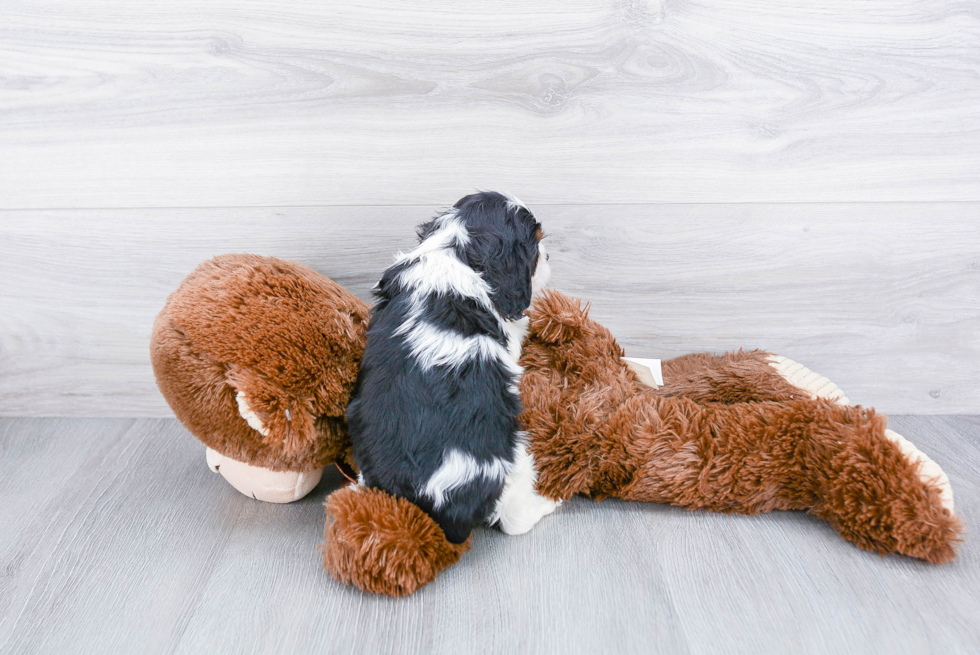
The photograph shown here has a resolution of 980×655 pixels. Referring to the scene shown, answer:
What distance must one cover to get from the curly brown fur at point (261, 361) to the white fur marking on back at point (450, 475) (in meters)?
0.22

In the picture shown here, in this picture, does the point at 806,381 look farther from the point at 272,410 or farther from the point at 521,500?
the point at 272,410

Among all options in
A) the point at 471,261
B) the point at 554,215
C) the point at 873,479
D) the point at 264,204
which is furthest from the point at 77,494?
the point at 873,479

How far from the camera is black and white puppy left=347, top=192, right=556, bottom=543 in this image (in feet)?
2.89

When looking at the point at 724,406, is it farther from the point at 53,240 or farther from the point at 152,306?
the point at 53,240

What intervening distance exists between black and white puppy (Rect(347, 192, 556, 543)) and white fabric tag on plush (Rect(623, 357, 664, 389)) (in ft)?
1.04

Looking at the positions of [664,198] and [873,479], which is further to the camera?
[664,198]

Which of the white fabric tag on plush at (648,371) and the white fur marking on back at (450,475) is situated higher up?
the white fur marking on back at (450,475)

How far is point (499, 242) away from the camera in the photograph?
37.9 inches

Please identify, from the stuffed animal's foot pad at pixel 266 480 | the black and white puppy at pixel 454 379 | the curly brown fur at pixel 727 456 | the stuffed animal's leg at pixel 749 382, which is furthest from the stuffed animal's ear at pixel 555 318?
the stuffed animal's foot pad at pixel 266 480

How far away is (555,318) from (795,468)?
1.44 feet

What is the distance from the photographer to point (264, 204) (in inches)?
48.1

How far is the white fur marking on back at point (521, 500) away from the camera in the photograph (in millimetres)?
959

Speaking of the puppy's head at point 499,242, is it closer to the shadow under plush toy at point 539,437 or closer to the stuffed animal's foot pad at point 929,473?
the shadow under plush toy at point 539,437

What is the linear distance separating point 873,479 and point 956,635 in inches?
8.1
